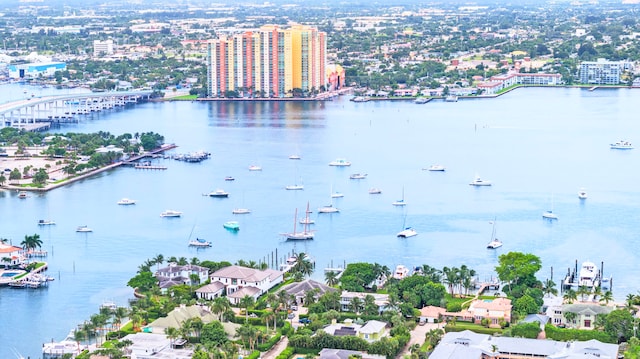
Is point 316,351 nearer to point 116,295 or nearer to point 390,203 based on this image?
point 116,295

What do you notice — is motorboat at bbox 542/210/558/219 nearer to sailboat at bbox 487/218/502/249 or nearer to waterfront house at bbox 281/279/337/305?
sailboat at bbox 487/218/502/249

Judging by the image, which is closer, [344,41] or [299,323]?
[299,323]

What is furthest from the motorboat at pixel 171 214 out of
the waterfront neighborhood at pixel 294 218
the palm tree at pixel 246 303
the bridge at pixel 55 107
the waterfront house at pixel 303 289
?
the bridge at pixel 55 107

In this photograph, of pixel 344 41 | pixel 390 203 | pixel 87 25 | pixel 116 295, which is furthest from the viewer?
pixel 87 25

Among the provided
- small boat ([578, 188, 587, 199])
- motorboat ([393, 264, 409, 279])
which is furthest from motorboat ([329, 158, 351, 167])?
motorboat ([393, 264, 409, 279])

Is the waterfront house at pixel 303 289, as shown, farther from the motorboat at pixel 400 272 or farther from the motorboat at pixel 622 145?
the motorboat at pixel 622 145

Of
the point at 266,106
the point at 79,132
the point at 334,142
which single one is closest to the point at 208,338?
the point at 334,142

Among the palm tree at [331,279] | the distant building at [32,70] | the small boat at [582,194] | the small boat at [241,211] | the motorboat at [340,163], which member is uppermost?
the palm tree at [331,279]
